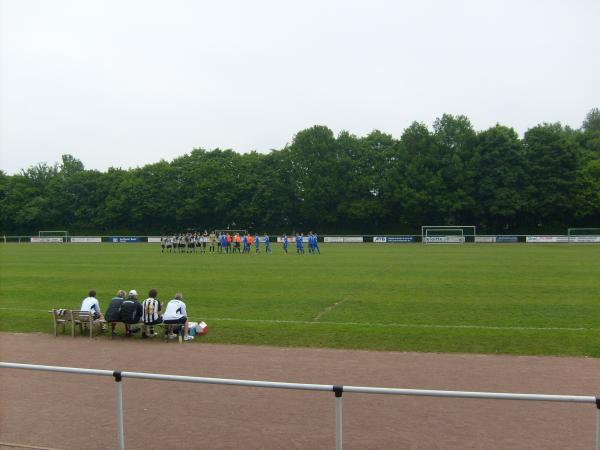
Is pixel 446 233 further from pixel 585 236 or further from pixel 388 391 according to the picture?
pixel 388 391

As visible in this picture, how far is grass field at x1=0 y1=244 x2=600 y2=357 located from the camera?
42.8 ft

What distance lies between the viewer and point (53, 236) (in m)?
88.4

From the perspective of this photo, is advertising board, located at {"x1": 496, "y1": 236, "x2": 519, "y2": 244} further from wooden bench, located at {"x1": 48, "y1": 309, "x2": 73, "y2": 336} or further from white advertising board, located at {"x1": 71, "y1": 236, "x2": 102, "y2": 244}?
wooden bench, located at {"x1": 48, "y1": 309, "x2": 73, "y2": 336}

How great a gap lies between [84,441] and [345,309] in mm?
11567

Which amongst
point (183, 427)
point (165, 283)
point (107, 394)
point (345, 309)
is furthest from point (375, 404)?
point (165, 283)

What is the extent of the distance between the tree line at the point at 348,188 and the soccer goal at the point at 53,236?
12.2ft

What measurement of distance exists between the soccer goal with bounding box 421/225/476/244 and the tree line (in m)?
2.76

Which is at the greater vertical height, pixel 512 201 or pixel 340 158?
pixel 340 158

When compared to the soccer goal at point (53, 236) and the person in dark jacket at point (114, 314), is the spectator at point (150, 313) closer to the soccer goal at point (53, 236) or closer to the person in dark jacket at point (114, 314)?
the person in dark jacket at point (114, 314)

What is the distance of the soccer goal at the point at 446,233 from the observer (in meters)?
66.0

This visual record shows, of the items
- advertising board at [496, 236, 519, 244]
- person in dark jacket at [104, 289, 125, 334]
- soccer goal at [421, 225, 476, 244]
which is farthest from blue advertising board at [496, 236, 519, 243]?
person in dark jacket at [104, 289, 125, 334]

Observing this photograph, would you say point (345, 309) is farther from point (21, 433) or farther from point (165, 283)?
point (21, 433)

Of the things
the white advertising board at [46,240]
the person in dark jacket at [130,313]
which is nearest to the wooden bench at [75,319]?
the person in dark jacket at [130,313]

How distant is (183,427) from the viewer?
5.96 meters
